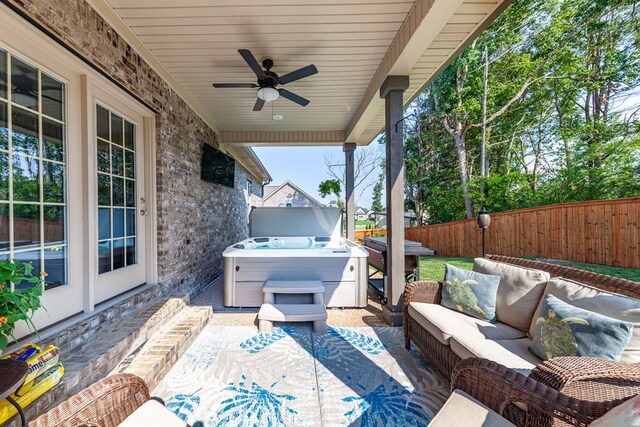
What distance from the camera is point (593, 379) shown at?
116 centimetres

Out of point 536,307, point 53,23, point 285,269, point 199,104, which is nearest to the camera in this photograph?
point 53,23

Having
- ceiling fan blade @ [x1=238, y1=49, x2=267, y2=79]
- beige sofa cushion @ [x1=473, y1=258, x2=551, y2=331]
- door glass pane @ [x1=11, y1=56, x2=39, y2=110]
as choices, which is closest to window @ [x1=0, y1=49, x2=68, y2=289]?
door glass pane @ [x1=11, y1=56, x2=39, y2=110]

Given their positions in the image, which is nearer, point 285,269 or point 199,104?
point 285,269

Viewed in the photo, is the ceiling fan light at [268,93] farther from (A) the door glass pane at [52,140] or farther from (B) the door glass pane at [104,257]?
(B) the door glass pane at [104,257]

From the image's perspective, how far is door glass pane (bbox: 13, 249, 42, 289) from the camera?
171 cm

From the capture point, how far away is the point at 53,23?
5.94ft

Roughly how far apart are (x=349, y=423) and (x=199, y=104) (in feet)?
15.8

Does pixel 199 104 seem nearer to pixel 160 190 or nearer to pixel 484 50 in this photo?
pixel 160 190

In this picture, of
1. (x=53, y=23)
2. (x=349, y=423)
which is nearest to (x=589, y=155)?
(x=349, y=423)

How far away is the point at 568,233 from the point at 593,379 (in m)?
5.88

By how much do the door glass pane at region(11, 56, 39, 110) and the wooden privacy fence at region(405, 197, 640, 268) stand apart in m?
7.90

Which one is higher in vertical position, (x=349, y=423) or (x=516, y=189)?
(x=516, y=189)

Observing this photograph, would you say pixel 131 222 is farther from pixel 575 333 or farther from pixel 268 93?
pixel 575 333

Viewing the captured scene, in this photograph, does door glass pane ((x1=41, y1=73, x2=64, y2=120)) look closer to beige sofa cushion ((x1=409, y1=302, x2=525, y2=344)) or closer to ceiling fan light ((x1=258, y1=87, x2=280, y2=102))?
ceiling fan light ((x1=258, y1=87, x2=280, y2=102))
